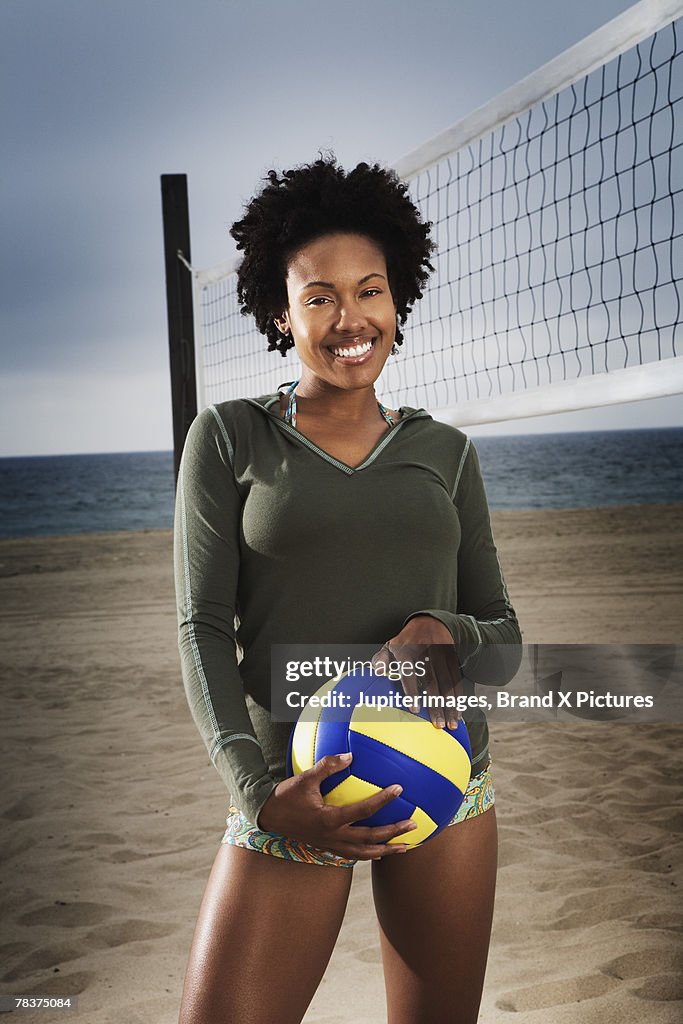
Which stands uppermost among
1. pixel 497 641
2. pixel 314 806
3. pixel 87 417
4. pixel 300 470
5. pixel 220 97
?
pixel 220 97

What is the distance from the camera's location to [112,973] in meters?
2.86

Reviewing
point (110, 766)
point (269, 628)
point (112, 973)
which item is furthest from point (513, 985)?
point (110, 766)

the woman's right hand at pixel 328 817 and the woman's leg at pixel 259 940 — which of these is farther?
the woman's leg at pixel 259 940

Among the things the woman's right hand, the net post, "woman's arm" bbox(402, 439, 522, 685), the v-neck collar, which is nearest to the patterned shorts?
the woman's right hand

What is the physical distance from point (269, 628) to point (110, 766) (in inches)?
150

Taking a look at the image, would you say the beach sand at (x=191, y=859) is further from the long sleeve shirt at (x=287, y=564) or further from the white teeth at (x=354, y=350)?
the white teeth at (x=354, y=350)

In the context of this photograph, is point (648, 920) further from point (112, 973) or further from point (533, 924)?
point (112, 973)

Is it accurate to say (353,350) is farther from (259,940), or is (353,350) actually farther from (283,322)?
(259,940)

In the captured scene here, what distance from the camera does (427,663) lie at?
4.18 feet

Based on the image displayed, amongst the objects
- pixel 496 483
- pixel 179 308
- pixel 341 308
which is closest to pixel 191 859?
pixel 341 308

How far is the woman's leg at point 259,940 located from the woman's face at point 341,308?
0.75 m

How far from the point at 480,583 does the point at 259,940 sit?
0.64 m

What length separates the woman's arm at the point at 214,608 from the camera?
4.12ft

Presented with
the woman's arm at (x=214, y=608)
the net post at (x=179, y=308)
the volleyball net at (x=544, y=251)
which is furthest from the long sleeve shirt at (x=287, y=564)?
the net post at (x=179, y=308)
